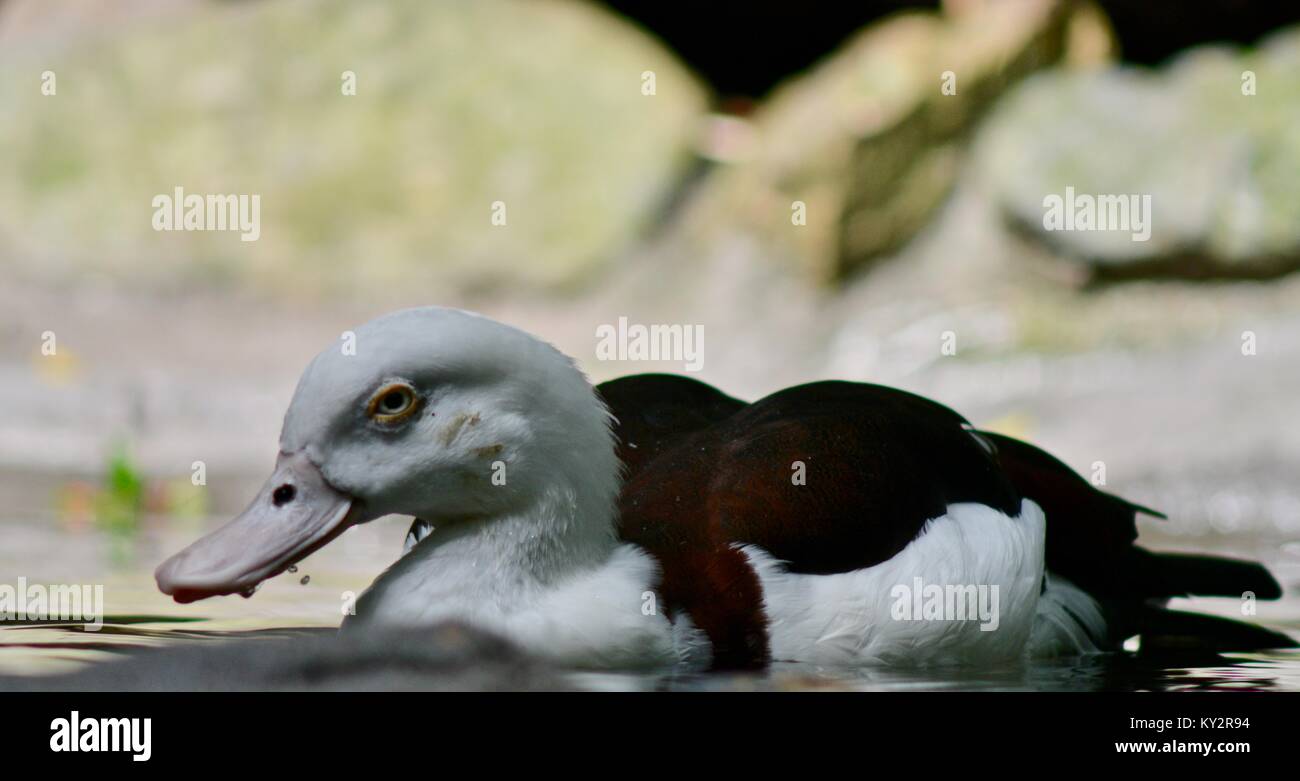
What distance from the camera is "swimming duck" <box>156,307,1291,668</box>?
3170 mm

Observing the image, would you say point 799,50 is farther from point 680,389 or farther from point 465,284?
point 680,389

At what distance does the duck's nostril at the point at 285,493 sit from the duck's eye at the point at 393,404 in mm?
198

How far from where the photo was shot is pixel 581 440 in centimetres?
331

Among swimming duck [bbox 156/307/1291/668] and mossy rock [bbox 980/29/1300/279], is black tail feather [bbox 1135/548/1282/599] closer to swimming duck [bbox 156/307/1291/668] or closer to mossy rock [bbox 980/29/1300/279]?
swimming duck [bbox 156/307/1291/668]

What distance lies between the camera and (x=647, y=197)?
371 inches

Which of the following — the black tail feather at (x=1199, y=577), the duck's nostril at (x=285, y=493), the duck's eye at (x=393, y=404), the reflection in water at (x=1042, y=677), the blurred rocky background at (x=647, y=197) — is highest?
the blurred rocky background at (x=647, y=197)

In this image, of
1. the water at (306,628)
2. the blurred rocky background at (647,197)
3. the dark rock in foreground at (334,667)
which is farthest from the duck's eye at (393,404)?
the blurred rocky background at (647,197)

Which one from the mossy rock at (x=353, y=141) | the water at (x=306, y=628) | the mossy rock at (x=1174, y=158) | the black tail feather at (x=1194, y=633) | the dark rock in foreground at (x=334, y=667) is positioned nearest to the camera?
the dark rock in foreground at (x=334, y=667)

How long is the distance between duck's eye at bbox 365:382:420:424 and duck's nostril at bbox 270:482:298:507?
0.65ft

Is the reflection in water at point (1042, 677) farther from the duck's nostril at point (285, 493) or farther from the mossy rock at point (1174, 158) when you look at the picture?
the mossy rock at point (1174, 158)

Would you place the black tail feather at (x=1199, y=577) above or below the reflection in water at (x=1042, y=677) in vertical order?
above

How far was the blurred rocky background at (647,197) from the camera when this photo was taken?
26.0 feet

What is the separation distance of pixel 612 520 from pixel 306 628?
934 mm

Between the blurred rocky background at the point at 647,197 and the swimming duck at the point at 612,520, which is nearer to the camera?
the swimming duck at the point at 612,520
